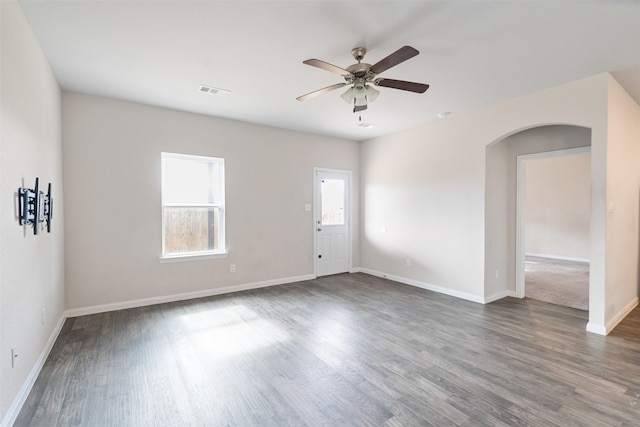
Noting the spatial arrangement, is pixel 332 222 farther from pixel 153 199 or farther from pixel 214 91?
pixel 214 91

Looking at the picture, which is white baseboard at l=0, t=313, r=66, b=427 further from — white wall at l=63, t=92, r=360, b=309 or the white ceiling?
the white ceiling

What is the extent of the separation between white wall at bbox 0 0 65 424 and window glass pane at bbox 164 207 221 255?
1423 mm

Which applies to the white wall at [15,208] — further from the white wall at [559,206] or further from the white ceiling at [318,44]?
the white wall at [559,206]

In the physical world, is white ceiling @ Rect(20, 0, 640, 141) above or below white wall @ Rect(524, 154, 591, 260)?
above

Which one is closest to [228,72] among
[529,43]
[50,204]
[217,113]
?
[217,113]

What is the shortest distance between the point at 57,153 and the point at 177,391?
2942 millimetres

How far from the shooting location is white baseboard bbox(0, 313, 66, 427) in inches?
72.2

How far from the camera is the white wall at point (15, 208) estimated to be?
1.82 m

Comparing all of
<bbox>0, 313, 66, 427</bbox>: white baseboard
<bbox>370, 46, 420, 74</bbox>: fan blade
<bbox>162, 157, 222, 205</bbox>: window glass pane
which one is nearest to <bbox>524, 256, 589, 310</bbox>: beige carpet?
<bbox>370, 46, 420, 74</bbox>: fan blade

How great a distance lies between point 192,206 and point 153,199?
0.55m

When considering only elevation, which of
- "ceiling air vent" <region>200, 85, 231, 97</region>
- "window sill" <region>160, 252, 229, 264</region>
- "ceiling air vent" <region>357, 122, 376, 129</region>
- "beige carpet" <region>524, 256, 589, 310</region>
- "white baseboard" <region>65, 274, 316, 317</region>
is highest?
"ceiling air vent" <region>357, 122, 376, 129</region>

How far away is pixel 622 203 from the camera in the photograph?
3.54 m

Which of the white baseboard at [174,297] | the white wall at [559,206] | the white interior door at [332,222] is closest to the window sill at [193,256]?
the white baseboard at [174,297]

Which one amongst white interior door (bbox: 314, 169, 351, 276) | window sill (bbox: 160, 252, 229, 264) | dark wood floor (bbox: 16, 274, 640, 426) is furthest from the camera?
white interior door (bbox: 314, 169, 351, 276)
